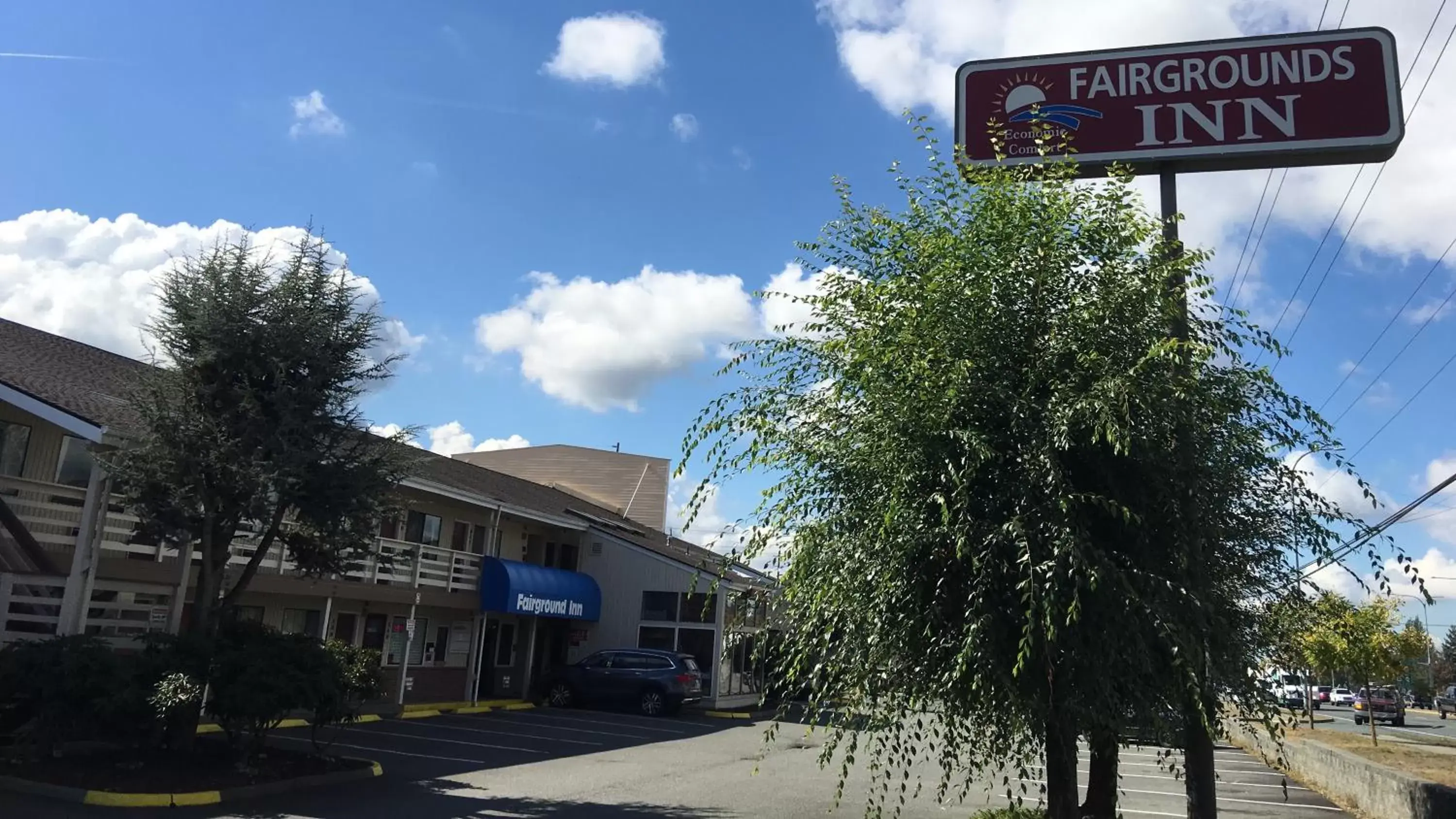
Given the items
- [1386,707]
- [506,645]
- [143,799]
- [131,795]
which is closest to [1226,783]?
[143,799]

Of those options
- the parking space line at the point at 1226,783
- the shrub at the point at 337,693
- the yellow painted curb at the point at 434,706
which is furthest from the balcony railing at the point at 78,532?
the parking space line at the point at 1226,783

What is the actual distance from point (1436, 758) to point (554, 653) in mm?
21449

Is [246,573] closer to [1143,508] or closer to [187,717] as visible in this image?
[187,717]

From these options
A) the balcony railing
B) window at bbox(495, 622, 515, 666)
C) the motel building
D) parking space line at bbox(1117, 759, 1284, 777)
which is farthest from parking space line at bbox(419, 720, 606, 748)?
parking space line at bbox(1117, 759, 1284, 777)

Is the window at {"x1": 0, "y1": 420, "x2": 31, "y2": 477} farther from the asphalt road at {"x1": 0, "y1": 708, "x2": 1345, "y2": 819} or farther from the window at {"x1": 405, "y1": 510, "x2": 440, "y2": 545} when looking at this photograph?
the window at {"x1": 405, "y1": 510, "x2": 440, "y2": 545}

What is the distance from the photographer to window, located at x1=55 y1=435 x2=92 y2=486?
53.1ft

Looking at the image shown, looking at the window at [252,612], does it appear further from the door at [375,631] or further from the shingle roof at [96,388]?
the shingle roof at [96,388]

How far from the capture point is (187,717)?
12555mm

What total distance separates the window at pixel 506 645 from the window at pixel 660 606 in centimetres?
372

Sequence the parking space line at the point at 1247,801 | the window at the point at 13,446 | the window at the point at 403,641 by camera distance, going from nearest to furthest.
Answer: the parking space line at the point at 1247,801 < the window at the point at 13,446 < the window at the point at 403,641

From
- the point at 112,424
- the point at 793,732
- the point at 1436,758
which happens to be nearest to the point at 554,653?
the point at 793,732

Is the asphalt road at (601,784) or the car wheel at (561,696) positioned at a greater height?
the car wheel at (561,696)

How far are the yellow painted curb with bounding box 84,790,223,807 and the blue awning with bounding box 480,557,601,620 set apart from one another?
1422 cm

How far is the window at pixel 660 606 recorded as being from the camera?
29656mm
